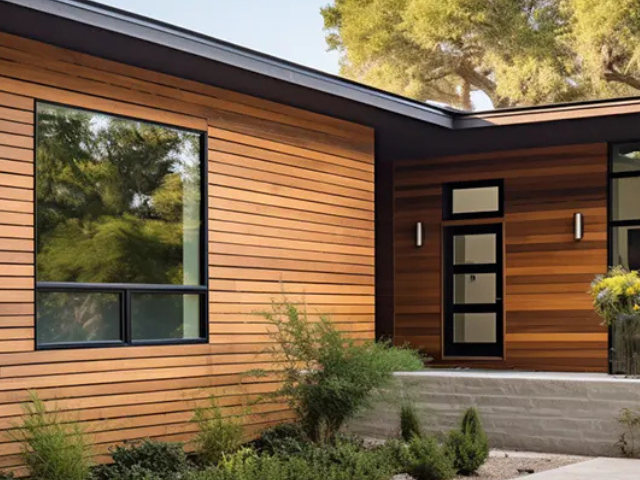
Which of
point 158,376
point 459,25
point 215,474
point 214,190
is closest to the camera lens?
point 215,474

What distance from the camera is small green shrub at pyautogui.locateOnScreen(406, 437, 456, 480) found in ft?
24.6

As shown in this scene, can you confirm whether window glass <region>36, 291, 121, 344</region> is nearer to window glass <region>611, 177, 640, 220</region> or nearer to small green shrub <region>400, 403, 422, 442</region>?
small green shrub <region>400, 403, 422, 442</region>

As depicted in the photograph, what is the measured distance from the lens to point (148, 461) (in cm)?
764

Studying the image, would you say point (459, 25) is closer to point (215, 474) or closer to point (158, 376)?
point (158, 376)

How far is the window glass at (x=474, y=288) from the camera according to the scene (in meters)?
12.1

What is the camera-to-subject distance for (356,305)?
1063 cm

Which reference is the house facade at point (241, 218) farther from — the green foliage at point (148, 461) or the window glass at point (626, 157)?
the green foliage at point (148, 461)

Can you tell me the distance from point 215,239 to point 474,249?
4164mm

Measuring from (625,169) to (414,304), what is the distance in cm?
280

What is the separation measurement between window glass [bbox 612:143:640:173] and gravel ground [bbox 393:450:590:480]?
3.62 meters

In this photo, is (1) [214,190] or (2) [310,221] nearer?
(1) [214,190]

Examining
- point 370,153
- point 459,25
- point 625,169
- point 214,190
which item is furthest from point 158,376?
point 459,25

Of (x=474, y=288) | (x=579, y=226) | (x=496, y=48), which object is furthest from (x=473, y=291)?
(x=496, y=48)

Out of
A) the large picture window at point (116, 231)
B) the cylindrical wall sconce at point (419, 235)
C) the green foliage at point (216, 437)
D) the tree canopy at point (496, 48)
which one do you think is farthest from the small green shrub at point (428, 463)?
the tree canopy at point (496, 48)
